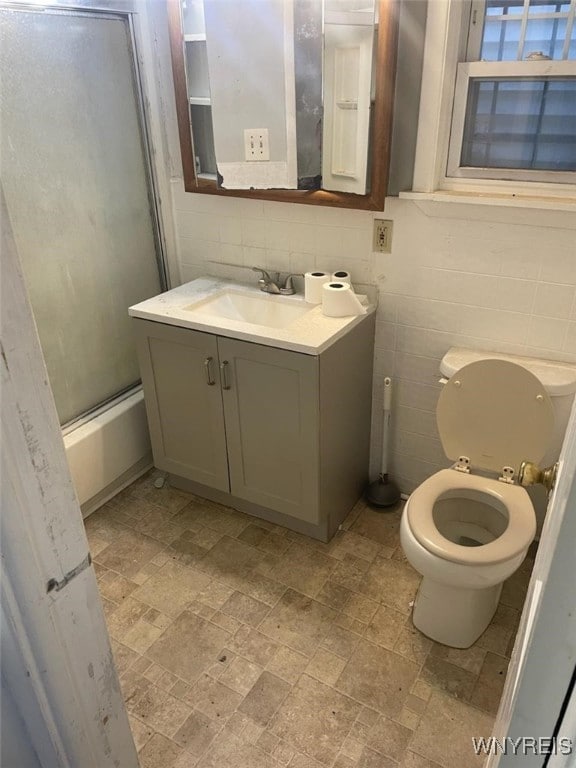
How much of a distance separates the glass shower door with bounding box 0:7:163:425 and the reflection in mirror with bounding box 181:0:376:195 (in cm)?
33

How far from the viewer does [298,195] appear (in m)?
2.06

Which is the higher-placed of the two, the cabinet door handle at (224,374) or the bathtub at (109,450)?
the cabinet door handle at (224,374)

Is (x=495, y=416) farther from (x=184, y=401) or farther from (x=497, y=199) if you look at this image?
(x=184, y=401)

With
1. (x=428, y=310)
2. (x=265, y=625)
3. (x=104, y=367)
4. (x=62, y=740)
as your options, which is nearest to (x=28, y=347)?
(x=62, y=740)

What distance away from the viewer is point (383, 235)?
2053 millimetres

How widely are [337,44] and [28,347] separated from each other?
1.63 meters

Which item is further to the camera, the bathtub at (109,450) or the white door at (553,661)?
the bathtub at (109,450)

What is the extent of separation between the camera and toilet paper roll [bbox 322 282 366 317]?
6.53 ft

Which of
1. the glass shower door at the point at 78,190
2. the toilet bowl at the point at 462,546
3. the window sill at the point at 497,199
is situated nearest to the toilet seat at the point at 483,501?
the toilet bowl at the point at 462,546

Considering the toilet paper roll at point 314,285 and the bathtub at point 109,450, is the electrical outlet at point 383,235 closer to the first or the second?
the toilet paper roll at point 314,285

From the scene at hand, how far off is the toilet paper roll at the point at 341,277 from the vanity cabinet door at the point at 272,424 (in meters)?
0.41

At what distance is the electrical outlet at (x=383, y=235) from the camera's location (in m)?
2.03

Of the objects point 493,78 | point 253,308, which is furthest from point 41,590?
point 493,78

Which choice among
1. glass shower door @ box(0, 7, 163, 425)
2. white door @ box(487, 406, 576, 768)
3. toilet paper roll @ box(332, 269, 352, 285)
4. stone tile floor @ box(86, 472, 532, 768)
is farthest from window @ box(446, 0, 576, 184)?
white door @ box(487, 406, 576, 768)
